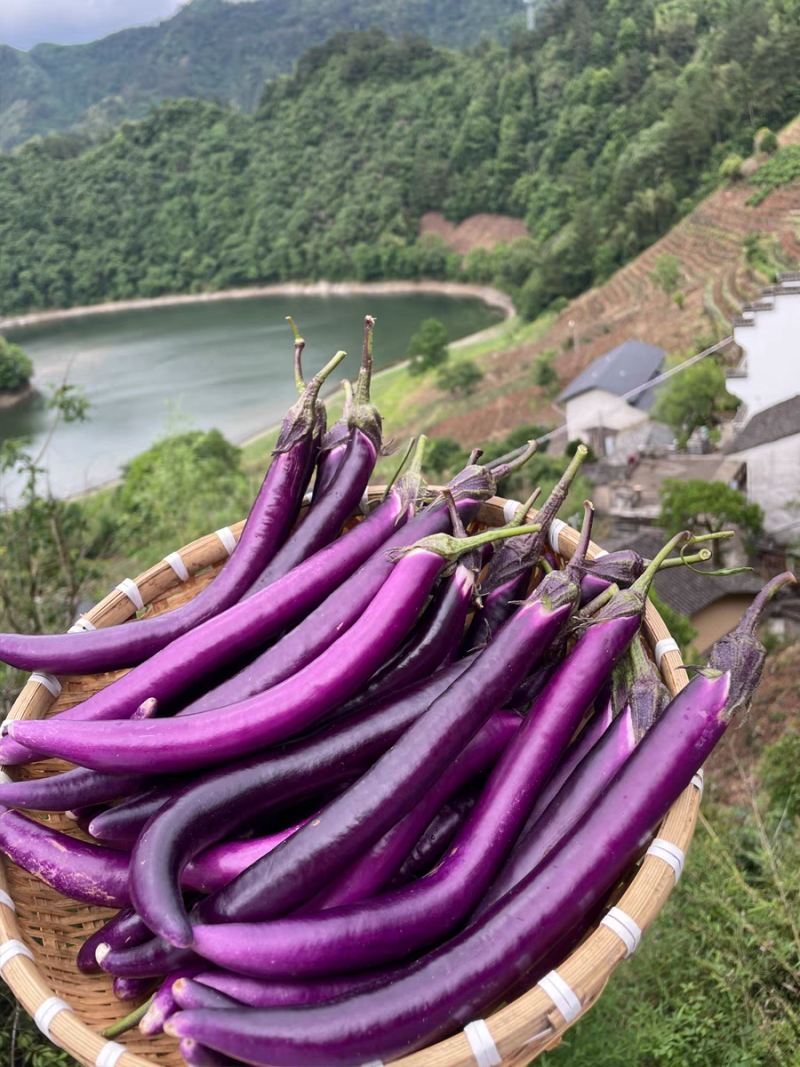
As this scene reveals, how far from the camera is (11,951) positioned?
4.95ft

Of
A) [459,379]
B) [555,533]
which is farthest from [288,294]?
[555,533]

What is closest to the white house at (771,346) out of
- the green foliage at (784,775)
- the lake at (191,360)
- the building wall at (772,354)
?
the building wall at (772,354)

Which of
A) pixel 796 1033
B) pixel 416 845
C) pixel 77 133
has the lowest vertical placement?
pixel 796 1033

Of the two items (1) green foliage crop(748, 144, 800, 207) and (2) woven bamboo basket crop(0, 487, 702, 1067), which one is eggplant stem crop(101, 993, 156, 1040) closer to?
(2) woven bamboo basket crop(0, 487, 702, 1067)

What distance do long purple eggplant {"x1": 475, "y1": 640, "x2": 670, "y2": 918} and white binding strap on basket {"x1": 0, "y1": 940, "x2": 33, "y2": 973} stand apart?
0.87 m

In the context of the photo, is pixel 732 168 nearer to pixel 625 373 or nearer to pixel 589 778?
pixel 625 373

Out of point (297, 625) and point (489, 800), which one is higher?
point (297, 625)

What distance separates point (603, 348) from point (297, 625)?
32.5 metres

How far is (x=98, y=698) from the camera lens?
5.54 feet

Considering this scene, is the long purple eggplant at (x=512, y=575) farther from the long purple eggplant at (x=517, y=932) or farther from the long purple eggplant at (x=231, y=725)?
the long purple eggplant at (x=517, y=932)

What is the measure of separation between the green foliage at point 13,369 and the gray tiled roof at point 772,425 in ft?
95.9

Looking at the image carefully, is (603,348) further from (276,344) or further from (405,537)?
(405,537)

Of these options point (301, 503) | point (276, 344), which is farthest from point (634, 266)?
point (301, 503)

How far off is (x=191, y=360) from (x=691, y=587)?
36.5 meters
